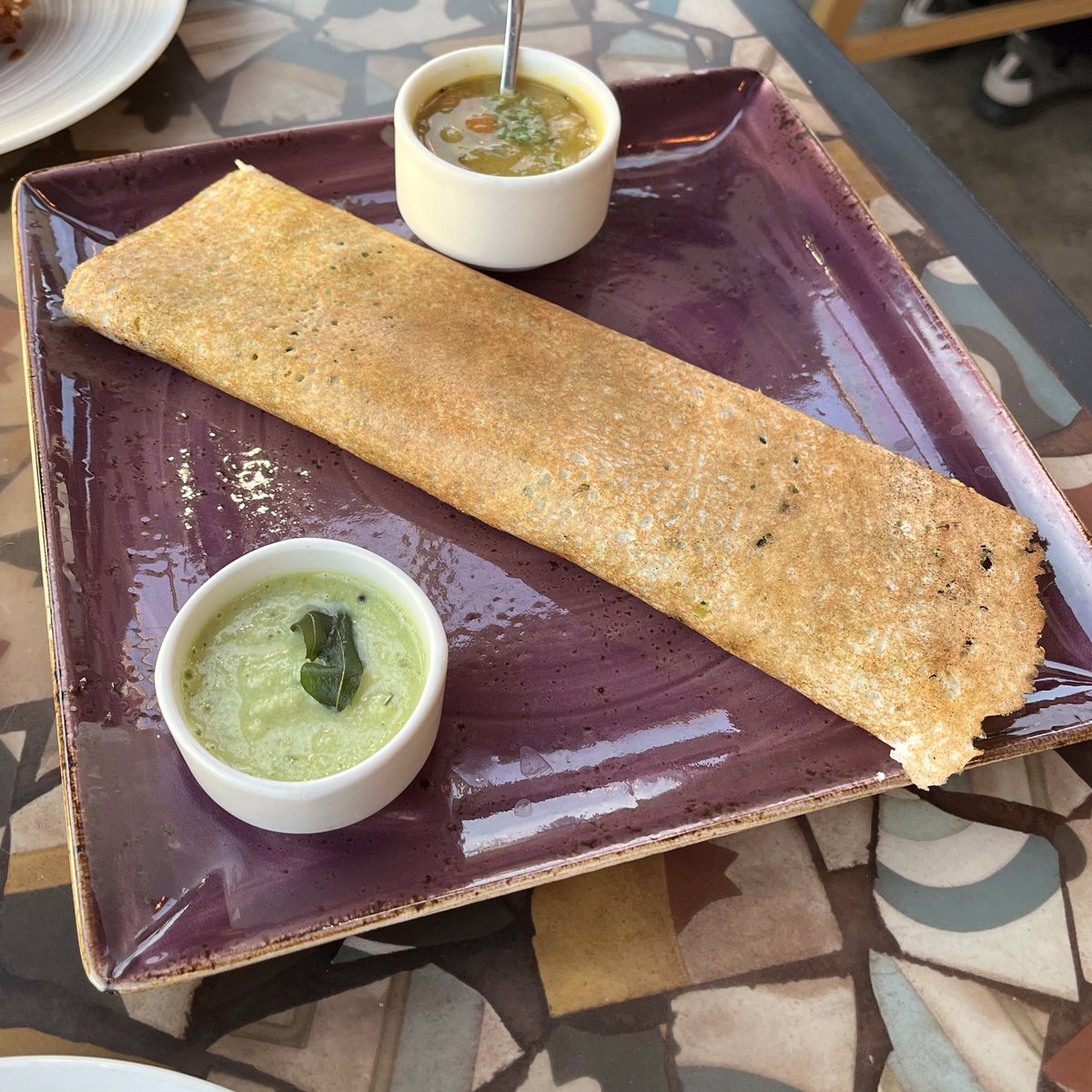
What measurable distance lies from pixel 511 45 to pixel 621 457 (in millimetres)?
932

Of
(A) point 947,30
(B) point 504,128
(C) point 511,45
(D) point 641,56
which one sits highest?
(C) point 511,45

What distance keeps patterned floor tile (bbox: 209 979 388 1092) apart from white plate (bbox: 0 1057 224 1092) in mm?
229

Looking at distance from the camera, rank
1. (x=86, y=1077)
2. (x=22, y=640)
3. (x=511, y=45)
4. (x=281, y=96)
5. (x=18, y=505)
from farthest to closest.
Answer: (x=281, y=96), (x=511, y=45), (x=18, y=505), (x=22, y=640), (x=86, y=1077)

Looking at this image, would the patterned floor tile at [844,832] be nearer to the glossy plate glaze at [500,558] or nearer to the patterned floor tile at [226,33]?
the glossy plate glaze at [500,558]

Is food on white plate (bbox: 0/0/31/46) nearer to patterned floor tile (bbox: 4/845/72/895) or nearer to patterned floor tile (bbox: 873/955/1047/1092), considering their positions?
patterned floor tile (bbox: 4/845/72/895)

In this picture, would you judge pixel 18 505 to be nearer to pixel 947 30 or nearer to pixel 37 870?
pixel 37 870

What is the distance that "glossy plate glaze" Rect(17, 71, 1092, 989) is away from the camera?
129cm

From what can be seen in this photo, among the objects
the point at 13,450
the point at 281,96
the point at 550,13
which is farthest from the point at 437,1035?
the point at 550,13

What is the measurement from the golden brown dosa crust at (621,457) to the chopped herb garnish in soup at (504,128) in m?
0.22

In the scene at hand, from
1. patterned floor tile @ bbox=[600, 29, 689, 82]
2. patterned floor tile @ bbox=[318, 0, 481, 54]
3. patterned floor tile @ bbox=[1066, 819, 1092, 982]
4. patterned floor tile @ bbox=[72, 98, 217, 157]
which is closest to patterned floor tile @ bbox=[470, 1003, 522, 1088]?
patterned floor tile @ bbox=[1066, 819, 1092, 982]

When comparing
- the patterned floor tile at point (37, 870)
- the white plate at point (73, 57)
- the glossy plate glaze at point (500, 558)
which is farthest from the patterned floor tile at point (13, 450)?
the patterned floor tile at point (37, 870)

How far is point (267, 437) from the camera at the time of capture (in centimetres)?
176

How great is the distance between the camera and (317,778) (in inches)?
49.2

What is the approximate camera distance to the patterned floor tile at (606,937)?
1341 mm
